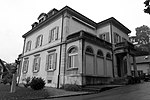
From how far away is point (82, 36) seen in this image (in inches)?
535

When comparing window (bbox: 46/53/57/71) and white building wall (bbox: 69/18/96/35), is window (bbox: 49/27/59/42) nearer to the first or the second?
white building wall (bbox: 69/18/96/35)

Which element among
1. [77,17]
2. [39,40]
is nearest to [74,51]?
[77,17]

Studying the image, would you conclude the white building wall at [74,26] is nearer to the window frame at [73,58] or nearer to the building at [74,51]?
the building at [74,51]

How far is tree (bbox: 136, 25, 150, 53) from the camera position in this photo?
3912 centimetres

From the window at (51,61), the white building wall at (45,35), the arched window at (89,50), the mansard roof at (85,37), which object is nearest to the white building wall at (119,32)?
the mansard roof at (85,37)

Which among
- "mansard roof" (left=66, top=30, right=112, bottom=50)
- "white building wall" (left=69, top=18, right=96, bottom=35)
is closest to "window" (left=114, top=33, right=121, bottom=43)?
"mansard roof" (left=66, top=30, right=112, bottom=50)

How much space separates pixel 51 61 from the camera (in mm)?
16938

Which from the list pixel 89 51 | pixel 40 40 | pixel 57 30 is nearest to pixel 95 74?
pixel 89 51

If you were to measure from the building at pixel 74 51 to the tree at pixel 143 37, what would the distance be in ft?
63.5

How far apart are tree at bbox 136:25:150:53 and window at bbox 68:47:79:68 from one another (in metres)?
32.6

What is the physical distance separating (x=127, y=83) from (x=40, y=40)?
A: 14.1 metres

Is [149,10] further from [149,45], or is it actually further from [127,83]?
[149,45]

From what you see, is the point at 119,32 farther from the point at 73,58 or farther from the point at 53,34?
the point at 73,58

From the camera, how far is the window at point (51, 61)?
1607 cm
